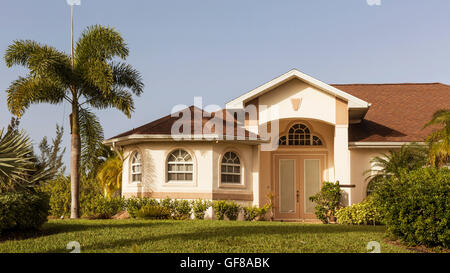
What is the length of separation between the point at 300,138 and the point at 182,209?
6653 mm

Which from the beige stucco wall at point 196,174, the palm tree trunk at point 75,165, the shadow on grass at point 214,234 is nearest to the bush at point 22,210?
the shadow on grass at point 214,234

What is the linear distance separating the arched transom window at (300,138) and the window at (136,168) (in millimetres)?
6379

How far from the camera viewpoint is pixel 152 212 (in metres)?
20.6

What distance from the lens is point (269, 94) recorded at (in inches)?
912

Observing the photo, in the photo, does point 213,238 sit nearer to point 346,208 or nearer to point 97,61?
point 346,208

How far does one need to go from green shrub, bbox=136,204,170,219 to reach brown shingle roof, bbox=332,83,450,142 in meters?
8.26

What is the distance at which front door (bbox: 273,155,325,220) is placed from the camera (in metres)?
24.5

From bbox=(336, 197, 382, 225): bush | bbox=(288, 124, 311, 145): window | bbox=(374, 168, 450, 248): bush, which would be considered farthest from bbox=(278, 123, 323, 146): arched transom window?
bbox=(374, 168, 450, 248): bush

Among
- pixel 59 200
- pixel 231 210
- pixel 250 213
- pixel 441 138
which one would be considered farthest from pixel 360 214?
pixel 59 200

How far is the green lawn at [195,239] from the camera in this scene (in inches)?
478
